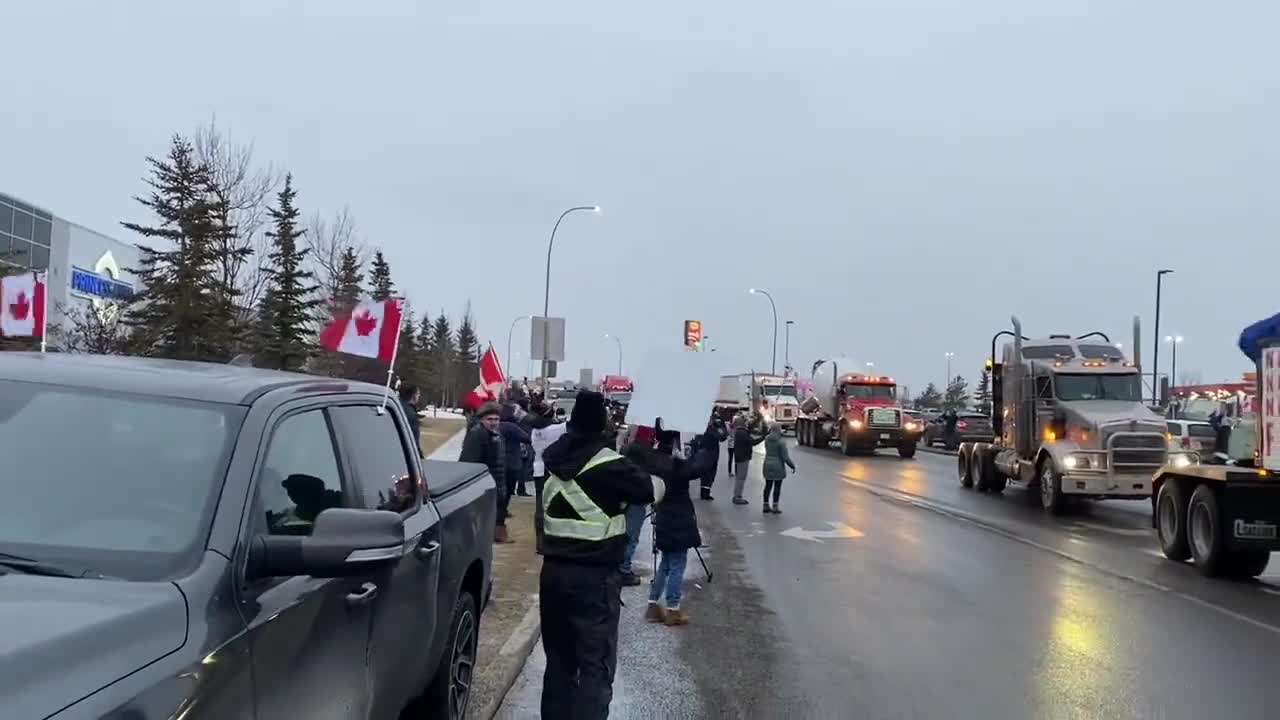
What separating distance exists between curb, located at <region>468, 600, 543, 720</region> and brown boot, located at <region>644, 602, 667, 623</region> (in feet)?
3.47

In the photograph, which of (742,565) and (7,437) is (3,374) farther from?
(742,565)

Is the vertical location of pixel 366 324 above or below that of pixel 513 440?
above

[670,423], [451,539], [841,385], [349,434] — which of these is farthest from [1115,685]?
[841,385]

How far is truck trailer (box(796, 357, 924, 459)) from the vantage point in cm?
3759

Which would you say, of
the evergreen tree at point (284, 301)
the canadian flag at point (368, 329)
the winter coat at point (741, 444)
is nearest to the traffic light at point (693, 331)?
the evergreen tree at point (284, 301)

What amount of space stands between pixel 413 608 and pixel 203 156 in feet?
83.7

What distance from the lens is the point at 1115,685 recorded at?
282 inches

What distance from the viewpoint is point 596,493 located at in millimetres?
5129

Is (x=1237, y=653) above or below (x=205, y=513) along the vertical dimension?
below

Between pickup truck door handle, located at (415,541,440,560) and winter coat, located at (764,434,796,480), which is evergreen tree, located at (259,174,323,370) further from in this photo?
pickup truck door handle, located at (415,541,440,560)

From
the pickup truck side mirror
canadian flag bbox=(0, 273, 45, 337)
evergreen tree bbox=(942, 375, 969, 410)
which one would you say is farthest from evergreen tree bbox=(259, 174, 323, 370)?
evergreen tree bbox=(942, 375, 969, 410)

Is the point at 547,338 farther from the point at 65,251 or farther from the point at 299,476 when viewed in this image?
the point at 65,251

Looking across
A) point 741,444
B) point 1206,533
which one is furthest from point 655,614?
point 741,444

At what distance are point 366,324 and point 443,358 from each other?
8199cm
